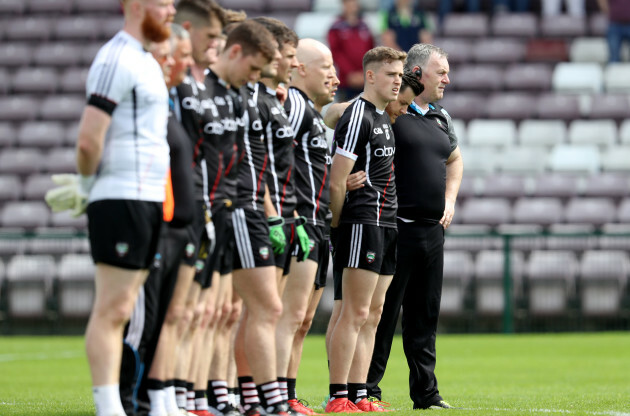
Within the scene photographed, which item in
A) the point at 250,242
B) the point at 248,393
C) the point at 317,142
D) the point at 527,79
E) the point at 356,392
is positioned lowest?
the point at 356,392

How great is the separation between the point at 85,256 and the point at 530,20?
31.7 feet

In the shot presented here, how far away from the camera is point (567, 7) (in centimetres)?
2120

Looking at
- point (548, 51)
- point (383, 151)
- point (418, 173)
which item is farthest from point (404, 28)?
point (383, 151)

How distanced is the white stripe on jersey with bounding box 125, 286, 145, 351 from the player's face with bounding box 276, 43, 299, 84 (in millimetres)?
1939

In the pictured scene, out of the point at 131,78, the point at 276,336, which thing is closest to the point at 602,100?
the point at 276,336

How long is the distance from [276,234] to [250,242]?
26 centimetres

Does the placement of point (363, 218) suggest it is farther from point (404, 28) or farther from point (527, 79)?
point (527, 79)

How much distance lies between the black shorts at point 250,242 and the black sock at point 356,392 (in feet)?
5.22

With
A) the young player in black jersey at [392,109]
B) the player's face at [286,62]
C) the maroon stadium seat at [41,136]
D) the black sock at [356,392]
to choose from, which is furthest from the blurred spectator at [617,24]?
the player's face at [286,62]

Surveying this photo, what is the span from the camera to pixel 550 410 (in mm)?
7430

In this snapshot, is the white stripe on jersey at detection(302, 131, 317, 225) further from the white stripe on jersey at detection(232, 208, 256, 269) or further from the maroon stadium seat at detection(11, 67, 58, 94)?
the maroon stadium seat at detection(11, 67, 58, 94)

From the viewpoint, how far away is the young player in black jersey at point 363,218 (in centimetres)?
750

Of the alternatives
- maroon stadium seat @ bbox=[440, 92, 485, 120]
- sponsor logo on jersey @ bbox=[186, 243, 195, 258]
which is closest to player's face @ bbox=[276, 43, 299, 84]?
sponsor logo on jersey @ bbox=[186, 243, 195, 258]

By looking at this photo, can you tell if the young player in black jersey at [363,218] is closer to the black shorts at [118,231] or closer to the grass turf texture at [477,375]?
the grass turf texture at [477,375]
